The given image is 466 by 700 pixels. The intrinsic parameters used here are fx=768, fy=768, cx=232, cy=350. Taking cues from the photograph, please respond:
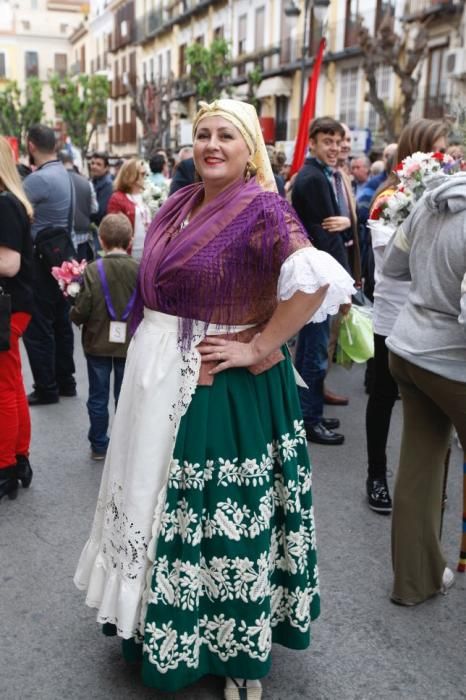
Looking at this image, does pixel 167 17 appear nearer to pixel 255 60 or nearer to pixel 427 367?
pixel 255 60

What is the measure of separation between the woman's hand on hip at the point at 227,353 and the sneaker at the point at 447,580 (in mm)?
1565

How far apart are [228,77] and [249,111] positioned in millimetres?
32438

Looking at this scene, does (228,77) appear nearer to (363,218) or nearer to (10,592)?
(363,218)

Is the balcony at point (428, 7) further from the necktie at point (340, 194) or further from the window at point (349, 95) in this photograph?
the necktie at point (340, 194)

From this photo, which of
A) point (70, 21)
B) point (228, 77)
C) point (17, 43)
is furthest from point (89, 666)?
point (70, 21)

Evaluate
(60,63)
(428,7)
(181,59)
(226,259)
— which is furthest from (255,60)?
(60,63)

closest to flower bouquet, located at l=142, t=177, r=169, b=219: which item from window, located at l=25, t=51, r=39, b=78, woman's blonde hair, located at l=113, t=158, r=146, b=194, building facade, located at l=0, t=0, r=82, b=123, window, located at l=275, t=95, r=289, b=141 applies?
woman's blonde hair, located at l=113, t=158, r=146, b=194

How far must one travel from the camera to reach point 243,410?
2395mm

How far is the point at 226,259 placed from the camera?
7.68 feet

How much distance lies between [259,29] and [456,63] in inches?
518

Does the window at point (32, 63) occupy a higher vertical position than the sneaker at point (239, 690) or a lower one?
higher

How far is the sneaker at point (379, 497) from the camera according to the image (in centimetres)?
407

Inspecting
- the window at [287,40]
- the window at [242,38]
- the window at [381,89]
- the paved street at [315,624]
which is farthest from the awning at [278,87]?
the paved street at [315,624]

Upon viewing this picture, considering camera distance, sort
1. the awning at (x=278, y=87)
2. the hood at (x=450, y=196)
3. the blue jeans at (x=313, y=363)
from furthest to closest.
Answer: the awning at (x=278, y=87)
the blue jeans at (x=313, y=363)
the hood at (x=450, y=196)
